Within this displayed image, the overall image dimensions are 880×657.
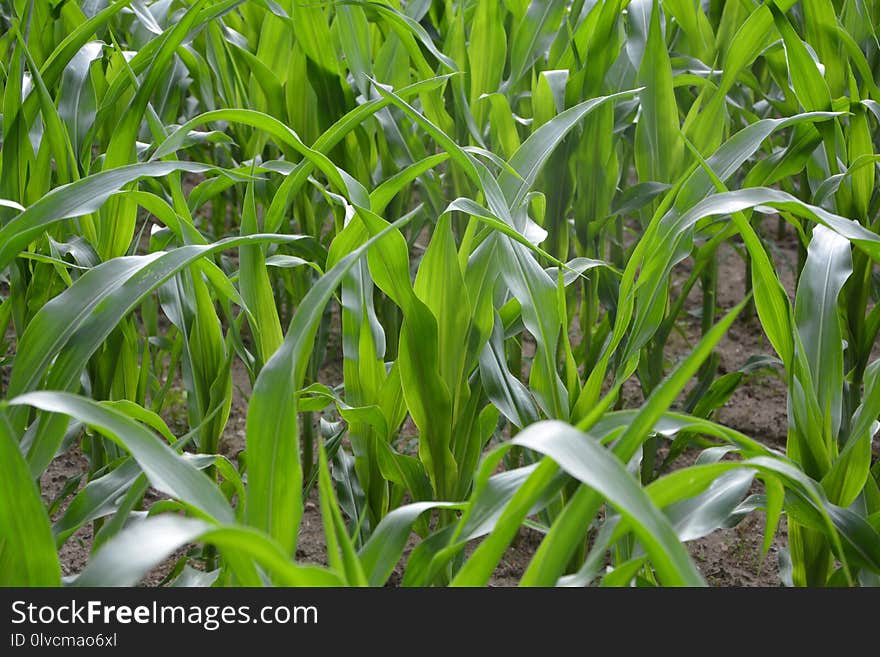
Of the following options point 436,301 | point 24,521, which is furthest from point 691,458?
point 24,521

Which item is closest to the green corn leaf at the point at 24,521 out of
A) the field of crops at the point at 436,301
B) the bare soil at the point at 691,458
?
the field of crops at the point at 436,301

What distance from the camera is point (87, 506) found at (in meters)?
0.86

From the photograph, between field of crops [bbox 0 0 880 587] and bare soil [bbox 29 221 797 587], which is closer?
field of crops [bbox 0 0 880 587]

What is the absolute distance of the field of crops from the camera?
0.65 m

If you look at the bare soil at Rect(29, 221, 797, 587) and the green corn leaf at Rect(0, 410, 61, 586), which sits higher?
the green corn leaf at Rect(0, 410, 61, 586)

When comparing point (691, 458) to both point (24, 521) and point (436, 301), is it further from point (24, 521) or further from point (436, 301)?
point (24, 521)

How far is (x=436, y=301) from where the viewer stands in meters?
0.97

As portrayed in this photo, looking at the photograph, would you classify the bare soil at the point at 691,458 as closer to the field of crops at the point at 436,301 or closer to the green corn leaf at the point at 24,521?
the field of crops at the point at 436,301

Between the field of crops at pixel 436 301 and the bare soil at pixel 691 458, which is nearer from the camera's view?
the field of crops at pixel 436 301

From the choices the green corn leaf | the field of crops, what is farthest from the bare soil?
the green corn leaf

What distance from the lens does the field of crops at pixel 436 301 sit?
2.13 ft

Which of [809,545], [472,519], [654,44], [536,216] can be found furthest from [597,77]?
[472,519]

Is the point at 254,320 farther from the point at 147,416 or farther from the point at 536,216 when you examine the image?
the point at 536,216

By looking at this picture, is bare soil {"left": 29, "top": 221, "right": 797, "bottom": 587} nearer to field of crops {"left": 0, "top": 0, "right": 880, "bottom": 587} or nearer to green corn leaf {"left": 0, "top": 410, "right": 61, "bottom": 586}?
field of crops {"left": 0, "top": 0, "right": 880, "bottom": 587}
